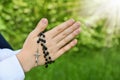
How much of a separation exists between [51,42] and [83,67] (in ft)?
7.36

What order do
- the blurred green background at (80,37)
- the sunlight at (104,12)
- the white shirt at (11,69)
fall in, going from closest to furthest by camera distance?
the white shirt at (11,69), the blurred green background at (80,37), the sunlight at (104,12)

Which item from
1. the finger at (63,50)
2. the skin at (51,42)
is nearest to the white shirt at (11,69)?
the skin at (51,42)

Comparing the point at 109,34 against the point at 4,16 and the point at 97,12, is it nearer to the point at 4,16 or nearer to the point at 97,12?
the point at 97,12

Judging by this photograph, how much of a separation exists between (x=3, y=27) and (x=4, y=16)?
0.11 metres

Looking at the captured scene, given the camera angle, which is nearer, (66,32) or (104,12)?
(66,32)

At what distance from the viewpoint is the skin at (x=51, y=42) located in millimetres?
2049

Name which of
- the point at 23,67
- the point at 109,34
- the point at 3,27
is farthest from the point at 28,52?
the point at 109,34

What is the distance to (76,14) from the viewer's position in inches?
187

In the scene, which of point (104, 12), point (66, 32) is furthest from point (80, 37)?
point (66, 32)

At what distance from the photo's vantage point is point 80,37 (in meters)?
4.72

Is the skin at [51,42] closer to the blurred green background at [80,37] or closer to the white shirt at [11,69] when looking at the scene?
the white shirt at [11,69]

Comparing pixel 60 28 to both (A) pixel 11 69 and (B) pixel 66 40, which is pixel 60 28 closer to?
(B) pixel 66 40

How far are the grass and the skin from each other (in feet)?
6.35

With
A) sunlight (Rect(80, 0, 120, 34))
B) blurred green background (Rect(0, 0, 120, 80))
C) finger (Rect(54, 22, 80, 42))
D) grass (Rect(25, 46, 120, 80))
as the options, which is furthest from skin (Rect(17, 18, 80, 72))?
sunlight (Rect(80, 0, 120, 34))
